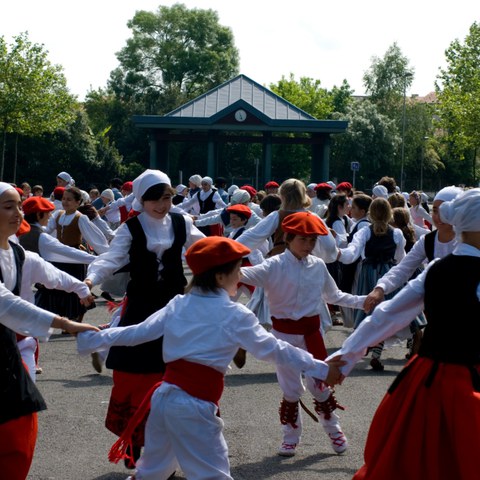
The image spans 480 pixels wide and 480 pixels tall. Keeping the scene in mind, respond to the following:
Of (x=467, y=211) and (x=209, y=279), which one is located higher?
(x=467, y=211)

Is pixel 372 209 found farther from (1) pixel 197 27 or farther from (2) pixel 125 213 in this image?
(1) pixel 197 27

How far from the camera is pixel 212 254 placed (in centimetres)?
489

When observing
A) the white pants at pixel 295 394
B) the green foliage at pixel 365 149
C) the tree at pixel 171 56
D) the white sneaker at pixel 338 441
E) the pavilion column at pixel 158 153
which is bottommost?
the white sneaker at pixel 338 441

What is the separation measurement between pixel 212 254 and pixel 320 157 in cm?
4238

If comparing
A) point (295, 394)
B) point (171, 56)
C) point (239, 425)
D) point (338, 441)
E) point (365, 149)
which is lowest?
point (239, 425)

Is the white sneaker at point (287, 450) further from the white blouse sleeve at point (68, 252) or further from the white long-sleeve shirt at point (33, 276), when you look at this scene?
the white blouse sleeve at point (68, 252)

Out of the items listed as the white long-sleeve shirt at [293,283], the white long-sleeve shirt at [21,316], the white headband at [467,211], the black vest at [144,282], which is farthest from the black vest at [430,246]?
the white long-sleeve shirt at [21,316]

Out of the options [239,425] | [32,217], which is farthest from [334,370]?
[32,217]

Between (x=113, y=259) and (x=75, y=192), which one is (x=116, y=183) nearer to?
(x=75, y=192)

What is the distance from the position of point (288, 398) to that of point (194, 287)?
2.07 metres

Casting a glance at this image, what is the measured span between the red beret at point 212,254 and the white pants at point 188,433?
636 millimetres

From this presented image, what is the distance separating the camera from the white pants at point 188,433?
15.5 ft

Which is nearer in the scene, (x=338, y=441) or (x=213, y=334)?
(x=213, y=334)

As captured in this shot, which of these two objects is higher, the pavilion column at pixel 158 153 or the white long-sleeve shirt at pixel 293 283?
the pavilion column at pixel 158 153
